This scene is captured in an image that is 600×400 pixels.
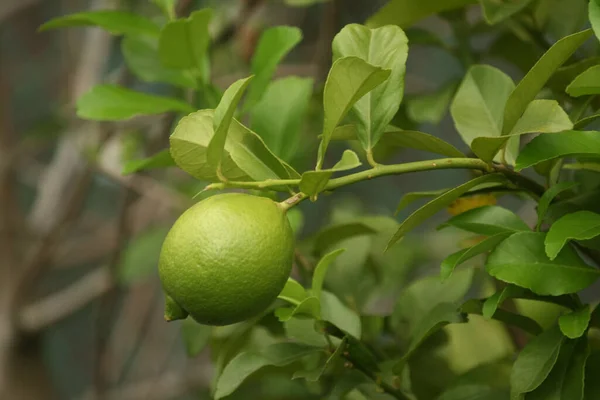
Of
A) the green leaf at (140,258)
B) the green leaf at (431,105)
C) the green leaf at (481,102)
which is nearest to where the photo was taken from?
the green leaf at (481,102)

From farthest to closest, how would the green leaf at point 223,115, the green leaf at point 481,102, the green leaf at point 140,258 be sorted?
1. the green leaf at point 140,258
2. the green leaf at point 481,102
3. the green leaf at point 223,115

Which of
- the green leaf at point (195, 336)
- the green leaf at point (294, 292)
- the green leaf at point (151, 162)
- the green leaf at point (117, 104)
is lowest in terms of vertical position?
the green leaf at point (195, 336)

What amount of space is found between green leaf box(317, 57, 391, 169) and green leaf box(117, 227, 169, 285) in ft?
2.52

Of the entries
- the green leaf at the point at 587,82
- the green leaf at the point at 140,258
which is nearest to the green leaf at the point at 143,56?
the green leaf at the point at 587,82

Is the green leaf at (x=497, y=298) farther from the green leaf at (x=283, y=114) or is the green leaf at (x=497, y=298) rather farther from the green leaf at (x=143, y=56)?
the green leaf at (x=143, y=56)

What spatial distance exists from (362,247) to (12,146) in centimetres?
100

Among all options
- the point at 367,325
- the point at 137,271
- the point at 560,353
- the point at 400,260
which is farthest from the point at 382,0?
the point at 560,353

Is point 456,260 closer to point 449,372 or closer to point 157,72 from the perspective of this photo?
point 449,372

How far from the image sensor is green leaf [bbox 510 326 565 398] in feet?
1.17

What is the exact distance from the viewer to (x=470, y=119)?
1.36 feet

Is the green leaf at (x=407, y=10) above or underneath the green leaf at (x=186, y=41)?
above

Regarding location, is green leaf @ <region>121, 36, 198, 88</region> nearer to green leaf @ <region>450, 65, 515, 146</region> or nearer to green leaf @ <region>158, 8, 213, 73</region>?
green leaf @ <region>158, 8, 213, 73</region>

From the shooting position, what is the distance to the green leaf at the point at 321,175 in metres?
0.32

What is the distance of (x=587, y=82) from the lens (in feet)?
1.09
